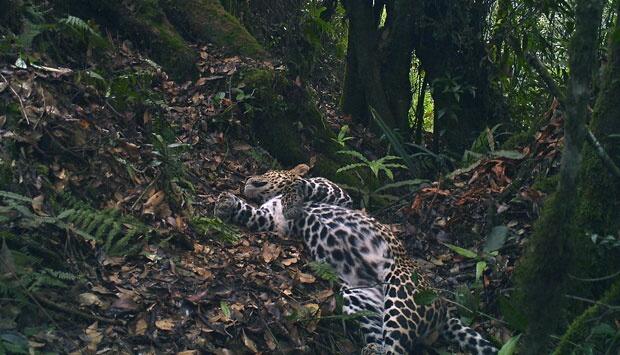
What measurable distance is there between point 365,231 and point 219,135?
7.06ft

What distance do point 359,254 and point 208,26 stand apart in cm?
382

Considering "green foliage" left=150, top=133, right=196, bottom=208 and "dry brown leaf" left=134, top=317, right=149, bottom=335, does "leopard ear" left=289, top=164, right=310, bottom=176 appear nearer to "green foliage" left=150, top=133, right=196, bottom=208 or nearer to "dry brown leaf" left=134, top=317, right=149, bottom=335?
"green foliage" left=150, top=133, right=196, bottom=208

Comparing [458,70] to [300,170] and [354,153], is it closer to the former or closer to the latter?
[354,153]

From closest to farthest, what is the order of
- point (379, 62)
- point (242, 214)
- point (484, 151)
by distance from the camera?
point (242, 214) < point (484, 151) < point (379, 62)

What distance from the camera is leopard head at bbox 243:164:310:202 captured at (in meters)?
8.45

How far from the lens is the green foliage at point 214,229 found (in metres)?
7.01

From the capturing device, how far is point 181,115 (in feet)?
28.4

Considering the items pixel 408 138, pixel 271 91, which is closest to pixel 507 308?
pixel 271 91

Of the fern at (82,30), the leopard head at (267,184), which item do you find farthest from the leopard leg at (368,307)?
the fern at (82,30)

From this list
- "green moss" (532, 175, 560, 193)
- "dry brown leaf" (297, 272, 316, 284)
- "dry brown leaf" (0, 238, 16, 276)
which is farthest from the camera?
"green moss" (532, 175, 560, 193)

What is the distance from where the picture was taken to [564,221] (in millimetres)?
3660

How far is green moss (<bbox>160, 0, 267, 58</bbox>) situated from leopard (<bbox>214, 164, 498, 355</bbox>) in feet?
5.94

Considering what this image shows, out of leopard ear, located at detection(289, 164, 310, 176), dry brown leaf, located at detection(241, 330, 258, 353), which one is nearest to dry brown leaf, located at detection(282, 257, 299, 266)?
dry brown leaf, located at detection(241, 330, 258, 353)

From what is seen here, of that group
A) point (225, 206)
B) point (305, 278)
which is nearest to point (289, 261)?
point (305, 278)
